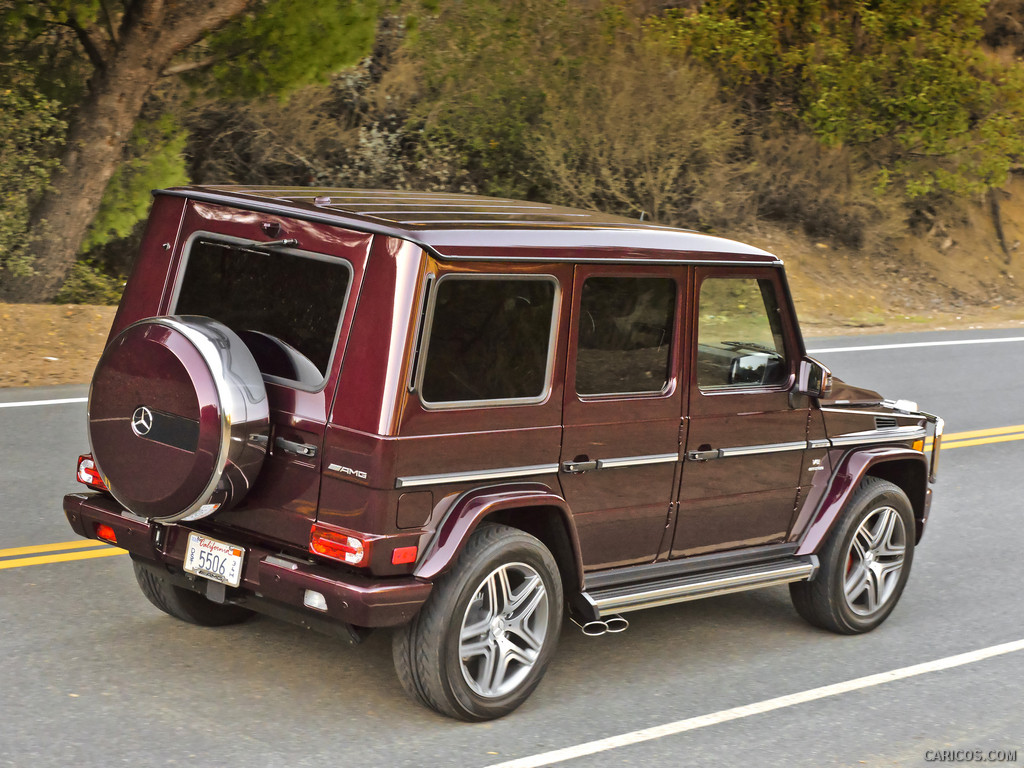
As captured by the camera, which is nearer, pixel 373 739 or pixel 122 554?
pixel 373 739

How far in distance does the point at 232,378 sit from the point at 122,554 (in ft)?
9.03

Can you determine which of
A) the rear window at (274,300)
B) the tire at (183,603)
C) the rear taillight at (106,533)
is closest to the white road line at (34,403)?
the tire at (183,603)

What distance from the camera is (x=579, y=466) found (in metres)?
5.38

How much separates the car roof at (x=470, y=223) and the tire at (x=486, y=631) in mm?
1179

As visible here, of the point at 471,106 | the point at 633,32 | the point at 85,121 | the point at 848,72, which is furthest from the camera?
the point at 848,72

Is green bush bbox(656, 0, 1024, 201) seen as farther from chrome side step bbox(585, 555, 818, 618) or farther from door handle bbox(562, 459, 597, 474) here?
door handle bbox(562, 459, 597, 474)

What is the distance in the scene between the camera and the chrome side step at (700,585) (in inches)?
218

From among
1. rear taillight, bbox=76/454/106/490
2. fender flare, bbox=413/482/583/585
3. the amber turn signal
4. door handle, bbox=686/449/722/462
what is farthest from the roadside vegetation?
the amber turn signal

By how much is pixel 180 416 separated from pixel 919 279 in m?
21.3

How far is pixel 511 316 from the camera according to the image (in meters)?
5.13

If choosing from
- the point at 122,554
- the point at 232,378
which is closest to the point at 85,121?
the point at 122,554

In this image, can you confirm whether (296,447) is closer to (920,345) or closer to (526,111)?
(920,345)

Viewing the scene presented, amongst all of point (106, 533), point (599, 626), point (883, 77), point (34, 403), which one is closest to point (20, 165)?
point (34, 403)

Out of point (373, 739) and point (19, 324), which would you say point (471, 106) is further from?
point (373, 739)
